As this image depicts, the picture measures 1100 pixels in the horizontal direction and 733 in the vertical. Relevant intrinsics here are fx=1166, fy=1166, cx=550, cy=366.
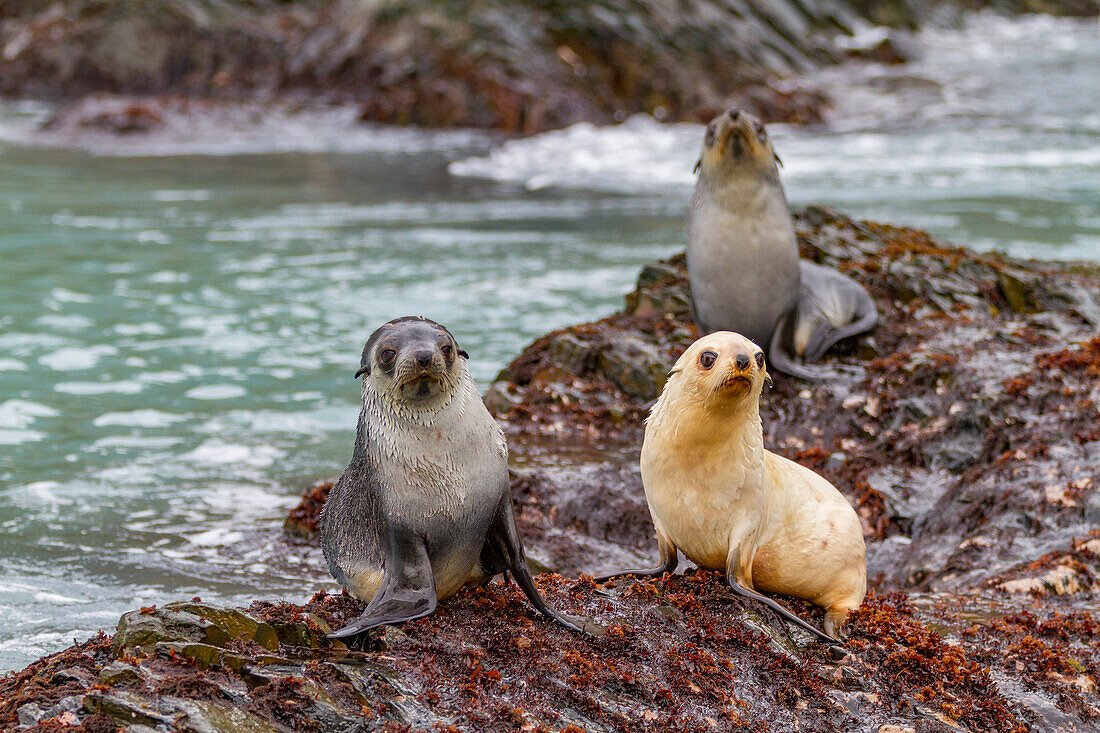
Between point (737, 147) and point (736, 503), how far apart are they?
3.91 metres

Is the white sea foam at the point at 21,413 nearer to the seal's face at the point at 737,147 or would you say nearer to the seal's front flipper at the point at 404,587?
the seal's face at the point at 737,147

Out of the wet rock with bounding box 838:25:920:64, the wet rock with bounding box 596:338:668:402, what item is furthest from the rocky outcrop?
the wet rock with bounding box 838:25:920:64

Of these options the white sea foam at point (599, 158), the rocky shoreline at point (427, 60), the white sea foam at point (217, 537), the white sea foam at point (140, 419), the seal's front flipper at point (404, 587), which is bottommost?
the white sea foam at point (217, 537)

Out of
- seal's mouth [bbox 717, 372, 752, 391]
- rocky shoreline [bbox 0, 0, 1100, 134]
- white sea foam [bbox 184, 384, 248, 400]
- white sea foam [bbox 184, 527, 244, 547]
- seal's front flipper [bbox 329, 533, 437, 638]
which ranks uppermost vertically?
rocky shoreline [bbox 0, 0, 1100, 134]

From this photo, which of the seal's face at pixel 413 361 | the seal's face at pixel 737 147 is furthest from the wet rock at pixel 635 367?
the seal's face at pixel 413 361

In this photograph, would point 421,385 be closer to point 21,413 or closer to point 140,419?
point 140,419

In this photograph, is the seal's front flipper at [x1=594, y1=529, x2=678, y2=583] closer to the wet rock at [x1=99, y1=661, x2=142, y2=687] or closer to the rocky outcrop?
the rocky outcrop

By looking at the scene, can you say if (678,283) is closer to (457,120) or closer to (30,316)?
(30,316)

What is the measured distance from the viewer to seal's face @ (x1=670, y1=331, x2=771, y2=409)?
4.10m

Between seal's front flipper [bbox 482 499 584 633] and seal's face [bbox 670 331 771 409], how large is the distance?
0.80 metres

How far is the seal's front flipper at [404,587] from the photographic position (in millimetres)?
3832

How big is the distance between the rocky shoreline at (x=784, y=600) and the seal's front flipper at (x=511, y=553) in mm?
70

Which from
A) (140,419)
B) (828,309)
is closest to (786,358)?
(828,309)

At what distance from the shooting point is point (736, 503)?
4.33 meters
